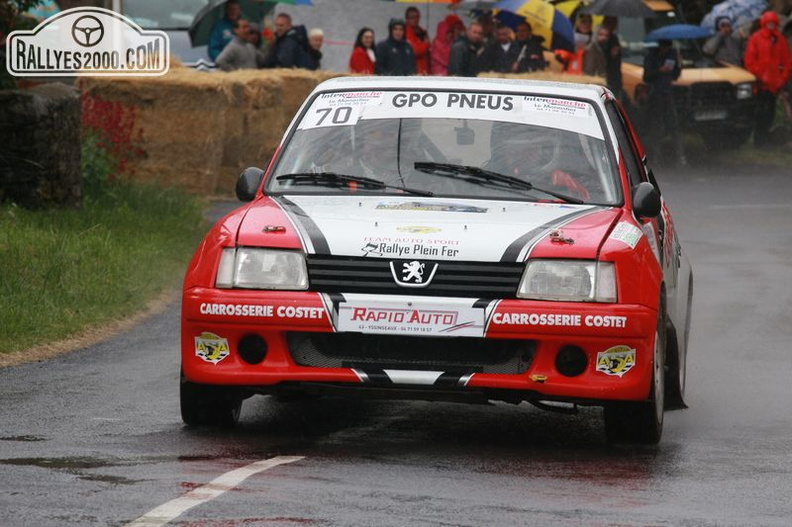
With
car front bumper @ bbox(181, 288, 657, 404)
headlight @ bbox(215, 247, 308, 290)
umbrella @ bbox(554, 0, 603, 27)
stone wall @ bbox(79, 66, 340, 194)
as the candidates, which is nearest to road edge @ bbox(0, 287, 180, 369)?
headlight @ bbox(215, 247, 308, 290)

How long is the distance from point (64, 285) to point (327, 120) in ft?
14.4

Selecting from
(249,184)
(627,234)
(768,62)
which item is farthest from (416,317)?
(768,62)

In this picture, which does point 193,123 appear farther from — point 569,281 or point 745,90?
point 569,281

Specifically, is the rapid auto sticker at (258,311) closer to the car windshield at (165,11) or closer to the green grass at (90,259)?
the green grass at (90,259)

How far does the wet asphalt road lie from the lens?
6.61 metres

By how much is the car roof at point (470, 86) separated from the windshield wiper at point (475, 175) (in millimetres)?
619

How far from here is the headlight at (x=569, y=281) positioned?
26.4 feet

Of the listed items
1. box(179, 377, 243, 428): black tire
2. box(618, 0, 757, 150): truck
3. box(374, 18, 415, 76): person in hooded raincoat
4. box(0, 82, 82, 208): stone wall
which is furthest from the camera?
box(618, 0, 757, 150): truck

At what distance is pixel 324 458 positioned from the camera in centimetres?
781

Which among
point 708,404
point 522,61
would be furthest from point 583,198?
point 522,61

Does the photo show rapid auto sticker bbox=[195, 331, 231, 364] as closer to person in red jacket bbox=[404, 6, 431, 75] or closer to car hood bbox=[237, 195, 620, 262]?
car hood bbox=[237, 195, 620, 262]

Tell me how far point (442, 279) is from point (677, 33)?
23809 mm

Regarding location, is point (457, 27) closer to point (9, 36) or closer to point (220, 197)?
point (220, 197)

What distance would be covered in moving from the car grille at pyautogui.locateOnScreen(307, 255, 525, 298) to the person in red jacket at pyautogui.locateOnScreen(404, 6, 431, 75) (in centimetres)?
2094
